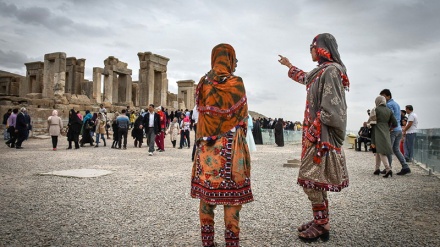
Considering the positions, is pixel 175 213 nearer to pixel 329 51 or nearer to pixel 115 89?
pixel 329 51

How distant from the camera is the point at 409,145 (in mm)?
10125

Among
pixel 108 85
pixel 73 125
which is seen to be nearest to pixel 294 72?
pixel 73 125

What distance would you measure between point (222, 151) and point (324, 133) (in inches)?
40.3

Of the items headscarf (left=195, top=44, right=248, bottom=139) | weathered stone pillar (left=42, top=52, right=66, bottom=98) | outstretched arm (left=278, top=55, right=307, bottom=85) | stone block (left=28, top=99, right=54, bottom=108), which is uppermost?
weathered stone pillar (left=42, top=52, right=66, bottom=98)

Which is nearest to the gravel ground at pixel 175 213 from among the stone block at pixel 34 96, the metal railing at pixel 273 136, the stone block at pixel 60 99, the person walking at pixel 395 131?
the person walking at pixel 395 131

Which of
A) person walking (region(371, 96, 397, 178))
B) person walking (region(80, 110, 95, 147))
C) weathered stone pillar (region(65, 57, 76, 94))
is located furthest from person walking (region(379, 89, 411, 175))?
weathered stone pillar (region(65, 57, 76, 94))

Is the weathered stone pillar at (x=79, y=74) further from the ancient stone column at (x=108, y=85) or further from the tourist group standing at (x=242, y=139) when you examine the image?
the tourist group standing at (x=242, y=139)

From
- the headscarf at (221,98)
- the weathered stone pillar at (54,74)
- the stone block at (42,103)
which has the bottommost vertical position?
the headscarf at (221,98)

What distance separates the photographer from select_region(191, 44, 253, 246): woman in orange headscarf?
102 inches

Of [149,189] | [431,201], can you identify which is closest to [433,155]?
[431,201]

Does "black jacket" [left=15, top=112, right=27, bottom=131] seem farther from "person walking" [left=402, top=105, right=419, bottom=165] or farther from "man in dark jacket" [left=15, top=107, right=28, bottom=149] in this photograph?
"person walking" [left=402, top=105, right=419, bottom=165]

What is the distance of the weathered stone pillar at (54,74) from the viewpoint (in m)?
25.6

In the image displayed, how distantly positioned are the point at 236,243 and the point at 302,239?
0.85 m

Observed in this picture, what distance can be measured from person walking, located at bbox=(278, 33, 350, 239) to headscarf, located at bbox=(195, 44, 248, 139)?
76cm
